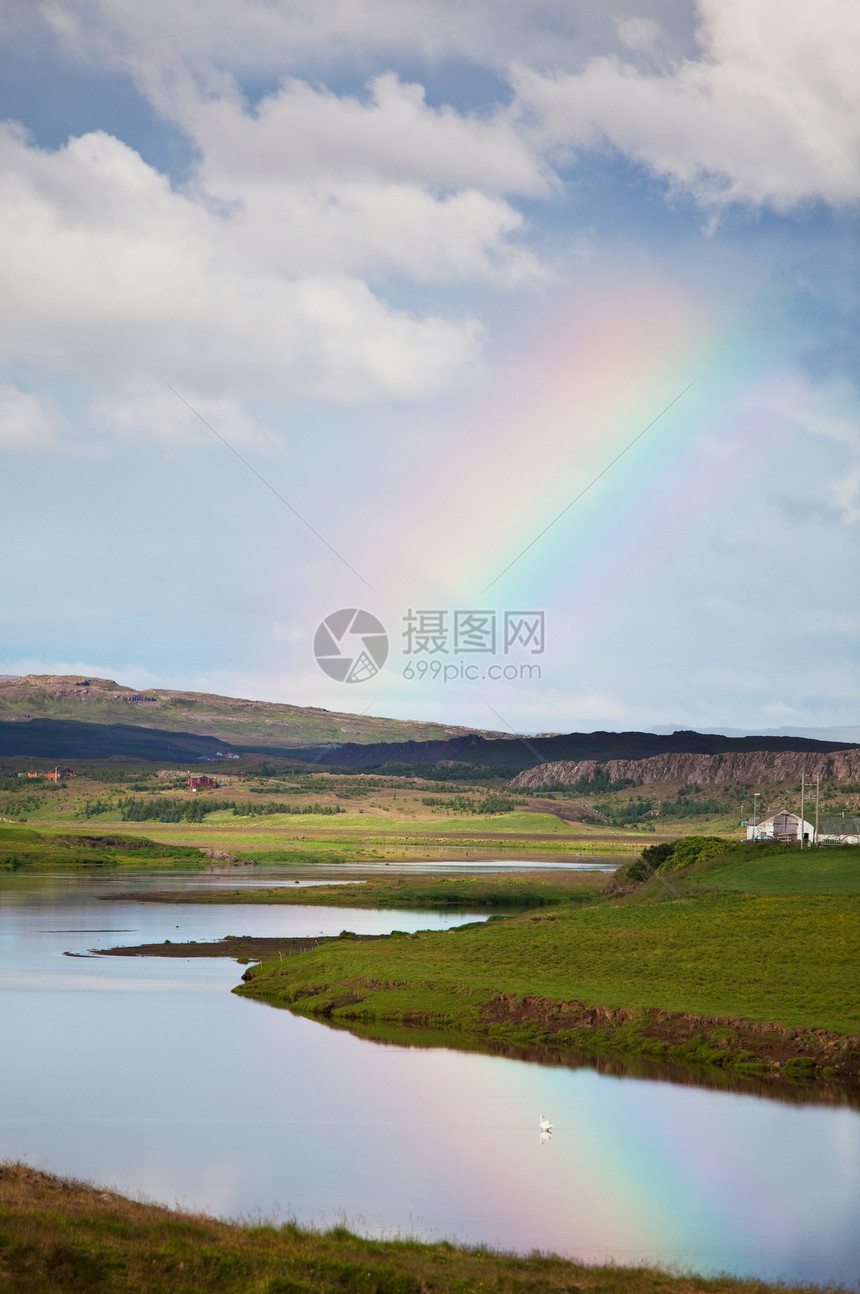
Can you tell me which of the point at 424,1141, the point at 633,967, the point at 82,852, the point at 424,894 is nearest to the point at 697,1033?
the point at 633,967

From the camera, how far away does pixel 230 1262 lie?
1744 cm

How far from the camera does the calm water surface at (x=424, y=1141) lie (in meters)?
23.5

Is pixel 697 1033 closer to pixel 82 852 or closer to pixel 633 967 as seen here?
pixel 633 967

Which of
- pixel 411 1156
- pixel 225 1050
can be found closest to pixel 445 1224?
pixel 411 1156

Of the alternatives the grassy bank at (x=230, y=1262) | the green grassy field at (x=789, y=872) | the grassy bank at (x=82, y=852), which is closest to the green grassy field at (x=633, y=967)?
the green grassy field at (x=789, y=872)

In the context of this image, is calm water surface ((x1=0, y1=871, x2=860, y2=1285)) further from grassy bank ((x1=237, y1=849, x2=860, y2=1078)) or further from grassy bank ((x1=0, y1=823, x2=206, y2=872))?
grassy bank ((x1=0, y1=823, x2=206, y2=872))

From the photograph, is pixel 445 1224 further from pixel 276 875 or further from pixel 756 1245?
pixel 276 875

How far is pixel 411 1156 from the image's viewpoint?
2848cm

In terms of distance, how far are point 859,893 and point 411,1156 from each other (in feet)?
132

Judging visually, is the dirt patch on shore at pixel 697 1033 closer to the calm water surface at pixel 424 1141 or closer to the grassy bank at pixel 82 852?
the calm water surface at pixel 424 1141

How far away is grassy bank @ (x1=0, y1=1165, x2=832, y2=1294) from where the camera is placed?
647 inches

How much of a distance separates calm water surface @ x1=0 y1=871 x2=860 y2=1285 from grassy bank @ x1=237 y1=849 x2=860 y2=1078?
3677 mm

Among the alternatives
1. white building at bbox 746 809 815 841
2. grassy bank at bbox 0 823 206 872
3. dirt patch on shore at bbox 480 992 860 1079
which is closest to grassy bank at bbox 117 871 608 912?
white building at bbox 746 809 815 841

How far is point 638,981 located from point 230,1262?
1301 inches
